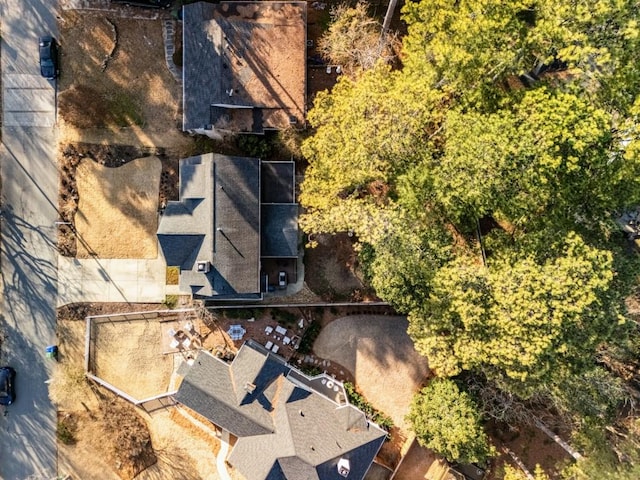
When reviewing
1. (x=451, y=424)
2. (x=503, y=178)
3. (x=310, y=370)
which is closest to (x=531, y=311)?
(x=503, y=178)

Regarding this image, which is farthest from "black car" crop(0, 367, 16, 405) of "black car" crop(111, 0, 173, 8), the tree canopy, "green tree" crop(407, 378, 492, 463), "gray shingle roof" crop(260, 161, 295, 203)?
"green tree" crop(407, 378, 492, 463)

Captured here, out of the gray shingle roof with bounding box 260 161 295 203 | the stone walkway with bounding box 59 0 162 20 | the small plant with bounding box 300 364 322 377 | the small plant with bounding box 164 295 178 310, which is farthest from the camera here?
the small plant with bounding box 164 295 178 310

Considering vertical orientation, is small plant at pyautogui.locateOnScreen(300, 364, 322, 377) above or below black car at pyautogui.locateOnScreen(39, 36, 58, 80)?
below

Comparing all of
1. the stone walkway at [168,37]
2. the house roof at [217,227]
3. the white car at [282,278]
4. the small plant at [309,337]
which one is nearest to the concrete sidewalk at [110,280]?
the house roof at [217,227]

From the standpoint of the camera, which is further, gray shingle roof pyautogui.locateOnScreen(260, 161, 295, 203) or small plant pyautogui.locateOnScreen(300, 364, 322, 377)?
small plant pyautogui.locateOnScreen(300, 364, 322, 377)

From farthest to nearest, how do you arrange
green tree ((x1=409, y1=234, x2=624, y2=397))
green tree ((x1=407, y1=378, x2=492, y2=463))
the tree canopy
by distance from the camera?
green tree ((x1=407, y1=378, x2=492, y2=463)), green tree ((x1=409, y1=234, x2=624, y2=397)), the tree canopy

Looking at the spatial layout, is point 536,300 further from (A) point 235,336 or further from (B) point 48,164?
(B) point 48,164

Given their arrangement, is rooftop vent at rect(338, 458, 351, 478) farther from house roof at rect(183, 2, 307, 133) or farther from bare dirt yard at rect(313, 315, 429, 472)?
house roof at rect(183, 2, 307, 133)
